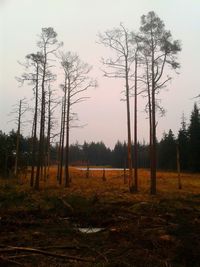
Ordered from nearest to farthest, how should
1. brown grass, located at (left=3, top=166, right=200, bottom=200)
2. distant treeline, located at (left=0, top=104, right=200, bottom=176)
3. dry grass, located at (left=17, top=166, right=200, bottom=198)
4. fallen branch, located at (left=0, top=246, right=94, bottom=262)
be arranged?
fallen branch, located at (left=0, top=246, right=94, bottom=262)
brown grass, located at (left=3, top=166, right=200, bottom=200)
dry grass, located at (left=17, top=166, right=200, bottom=198)
distant treeline, located at (left=0, top=104, right=200, bottom=176)

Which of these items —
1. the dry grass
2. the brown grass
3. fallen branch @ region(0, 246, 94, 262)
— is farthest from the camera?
the dry grass

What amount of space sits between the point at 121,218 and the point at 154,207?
348 cm

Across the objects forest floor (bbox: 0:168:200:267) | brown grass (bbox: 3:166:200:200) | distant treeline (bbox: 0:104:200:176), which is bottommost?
forest floor (bbox: 0:168:200:267)

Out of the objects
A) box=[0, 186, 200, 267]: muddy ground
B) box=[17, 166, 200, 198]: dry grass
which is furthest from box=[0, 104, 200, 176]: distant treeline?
box=[0, 186, 200, 267]: muddy ground

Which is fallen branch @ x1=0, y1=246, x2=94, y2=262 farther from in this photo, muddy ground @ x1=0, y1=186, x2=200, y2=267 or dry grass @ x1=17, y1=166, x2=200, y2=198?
dry grass @ x1=17, y1=166, x2=200, y2=198

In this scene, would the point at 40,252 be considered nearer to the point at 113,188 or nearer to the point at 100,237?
the point at 100,237

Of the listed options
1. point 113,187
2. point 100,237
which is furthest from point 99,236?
point 113,187

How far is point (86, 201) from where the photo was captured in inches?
682

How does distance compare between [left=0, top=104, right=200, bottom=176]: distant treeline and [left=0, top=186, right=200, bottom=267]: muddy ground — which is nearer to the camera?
[left=0, top=186, right=200, bottom=267]: muddy ground

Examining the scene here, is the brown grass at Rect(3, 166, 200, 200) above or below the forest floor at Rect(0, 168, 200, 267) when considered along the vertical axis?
above

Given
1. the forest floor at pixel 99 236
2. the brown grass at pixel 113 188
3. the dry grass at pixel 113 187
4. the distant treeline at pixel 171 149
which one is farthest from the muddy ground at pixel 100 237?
the distant treeline at pixel 171 149

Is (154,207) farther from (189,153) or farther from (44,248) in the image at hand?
(189,153)

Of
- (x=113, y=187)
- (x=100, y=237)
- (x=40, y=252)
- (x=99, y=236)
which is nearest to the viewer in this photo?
(x=40, y=252)

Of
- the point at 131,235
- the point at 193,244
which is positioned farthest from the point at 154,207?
the point at 193,244
